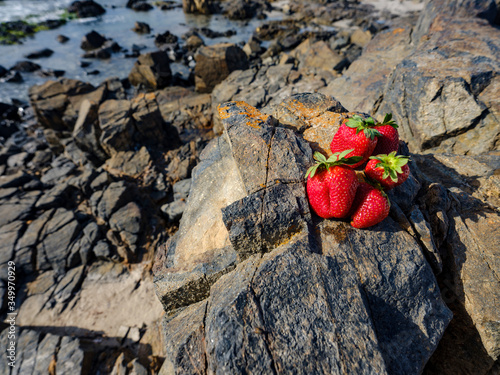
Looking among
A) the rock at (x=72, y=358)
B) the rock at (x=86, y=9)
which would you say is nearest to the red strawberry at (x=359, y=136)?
the rock at (x=72, y=358)

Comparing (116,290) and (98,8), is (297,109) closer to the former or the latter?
(116,290)

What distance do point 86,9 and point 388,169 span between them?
6153 centimetres

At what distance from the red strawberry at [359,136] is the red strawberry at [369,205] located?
1.59 ft

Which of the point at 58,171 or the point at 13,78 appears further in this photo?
the point at 13,78

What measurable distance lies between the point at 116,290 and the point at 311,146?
872cm

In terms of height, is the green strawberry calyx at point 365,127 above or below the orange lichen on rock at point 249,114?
above

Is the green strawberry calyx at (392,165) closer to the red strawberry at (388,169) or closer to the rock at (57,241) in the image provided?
the red strawberry at (388,169)

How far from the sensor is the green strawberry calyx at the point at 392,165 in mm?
3115

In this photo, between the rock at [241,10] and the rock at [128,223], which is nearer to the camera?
the rock at [128,223]

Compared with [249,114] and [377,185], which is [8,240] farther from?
[377,185]

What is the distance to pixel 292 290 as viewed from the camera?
2.91 meters

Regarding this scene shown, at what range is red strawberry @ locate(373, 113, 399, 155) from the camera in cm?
367

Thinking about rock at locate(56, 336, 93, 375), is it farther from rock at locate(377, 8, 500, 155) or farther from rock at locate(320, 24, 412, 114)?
rock at locate(320, 24, 412, 114)

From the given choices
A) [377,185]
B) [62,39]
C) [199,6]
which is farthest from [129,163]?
[199,6]
